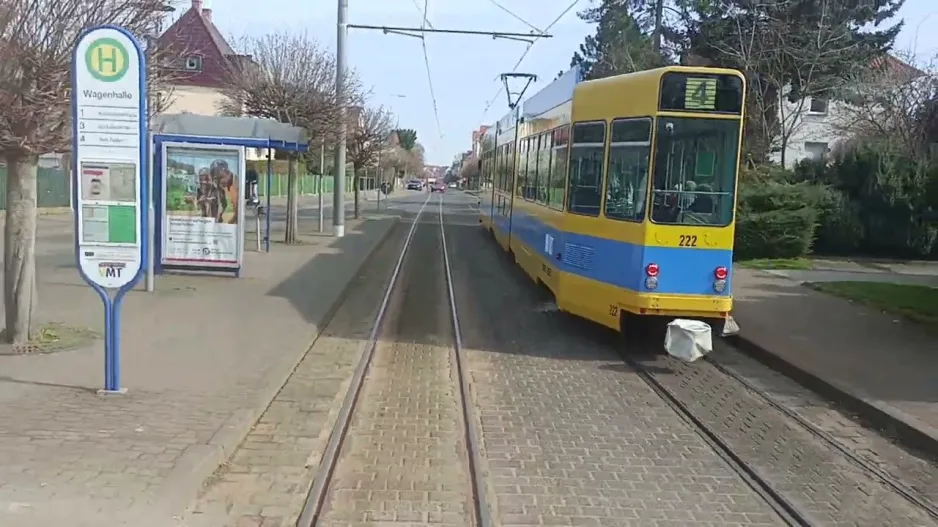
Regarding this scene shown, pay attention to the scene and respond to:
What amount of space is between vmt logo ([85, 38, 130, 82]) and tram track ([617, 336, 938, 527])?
563 centimetres

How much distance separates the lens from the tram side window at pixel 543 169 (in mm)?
14914

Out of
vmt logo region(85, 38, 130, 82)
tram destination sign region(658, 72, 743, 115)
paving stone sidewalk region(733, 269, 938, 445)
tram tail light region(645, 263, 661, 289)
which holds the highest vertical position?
tram destination sign region(658, 72, 743, 115)

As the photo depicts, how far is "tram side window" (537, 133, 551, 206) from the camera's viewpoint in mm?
14914

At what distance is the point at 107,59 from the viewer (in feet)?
25.2

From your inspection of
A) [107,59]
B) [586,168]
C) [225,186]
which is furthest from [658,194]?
[225,186]

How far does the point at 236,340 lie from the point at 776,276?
1476cm

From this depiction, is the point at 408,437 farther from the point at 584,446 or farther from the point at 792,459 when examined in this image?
the point at 792,459

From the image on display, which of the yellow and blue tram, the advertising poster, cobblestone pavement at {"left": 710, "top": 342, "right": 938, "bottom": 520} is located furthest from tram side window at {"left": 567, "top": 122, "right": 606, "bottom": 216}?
the advertising poster

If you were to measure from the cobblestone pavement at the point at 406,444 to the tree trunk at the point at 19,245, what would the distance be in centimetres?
353

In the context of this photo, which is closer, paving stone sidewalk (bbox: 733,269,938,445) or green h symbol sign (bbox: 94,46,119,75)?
green h symbol sign (bbox: 94,46,119,75)

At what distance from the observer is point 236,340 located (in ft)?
35.8

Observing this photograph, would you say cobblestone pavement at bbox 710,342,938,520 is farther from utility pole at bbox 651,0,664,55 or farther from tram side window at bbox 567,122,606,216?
utility pole at bbox 651,0,664,55

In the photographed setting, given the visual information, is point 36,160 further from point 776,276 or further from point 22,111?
point 776,276

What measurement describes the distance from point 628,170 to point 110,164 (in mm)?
6021
